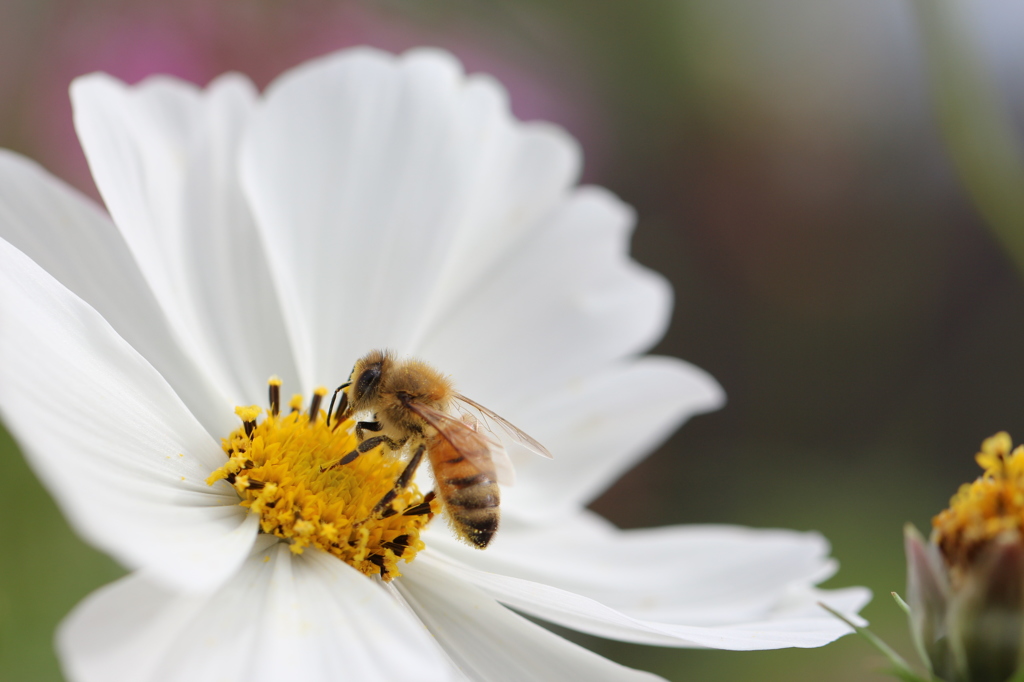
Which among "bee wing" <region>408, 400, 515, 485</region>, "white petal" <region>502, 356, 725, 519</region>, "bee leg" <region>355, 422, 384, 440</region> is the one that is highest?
"white petal" <region>502, 356, 725, 519</region>

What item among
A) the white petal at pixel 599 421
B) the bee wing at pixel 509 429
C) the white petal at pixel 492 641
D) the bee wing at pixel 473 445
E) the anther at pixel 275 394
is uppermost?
the white petal at pixel 599 421

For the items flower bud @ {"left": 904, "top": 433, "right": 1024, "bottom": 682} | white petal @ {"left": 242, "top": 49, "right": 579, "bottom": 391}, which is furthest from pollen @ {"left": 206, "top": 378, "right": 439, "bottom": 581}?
flower bud @ {"left": 904, "top": 433, "right": 1024, "bottom": 682}

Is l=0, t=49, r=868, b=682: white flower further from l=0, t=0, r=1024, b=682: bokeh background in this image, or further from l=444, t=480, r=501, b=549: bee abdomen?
l=0, t=0, r=1024, b=682: bokeh background

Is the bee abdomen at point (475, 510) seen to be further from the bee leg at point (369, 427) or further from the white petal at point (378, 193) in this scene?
the white petal at point (378, 193)

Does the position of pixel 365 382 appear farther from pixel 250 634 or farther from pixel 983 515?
pixel 983 515

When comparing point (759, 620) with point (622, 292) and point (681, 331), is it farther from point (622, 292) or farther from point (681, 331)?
point (681, 331)

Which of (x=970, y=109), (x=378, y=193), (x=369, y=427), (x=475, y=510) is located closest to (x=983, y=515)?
(x=475, y=510)

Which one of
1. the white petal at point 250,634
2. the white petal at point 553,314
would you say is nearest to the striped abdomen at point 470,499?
the white petal at point 250,634
